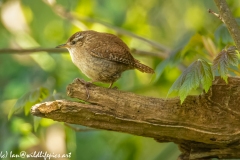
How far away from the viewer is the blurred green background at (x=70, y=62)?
3983 mm

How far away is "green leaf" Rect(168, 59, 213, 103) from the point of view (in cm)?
260

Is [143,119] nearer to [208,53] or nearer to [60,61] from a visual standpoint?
[208,53]

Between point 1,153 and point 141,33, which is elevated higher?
point 141,33

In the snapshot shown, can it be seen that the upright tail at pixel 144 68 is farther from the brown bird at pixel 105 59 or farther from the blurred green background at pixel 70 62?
the blurred green background at pixel 70 62

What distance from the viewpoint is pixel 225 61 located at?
2650mm

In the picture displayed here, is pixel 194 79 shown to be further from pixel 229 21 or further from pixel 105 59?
pixel 105 59

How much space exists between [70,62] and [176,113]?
7.17 feet

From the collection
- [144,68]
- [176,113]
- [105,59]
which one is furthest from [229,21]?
[105,59]

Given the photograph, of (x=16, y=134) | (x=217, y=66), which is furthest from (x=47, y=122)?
(x=217, y=66)

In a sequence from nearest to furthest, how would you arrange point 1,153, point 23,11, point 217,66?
1. point 217,66
2. point 1,153
3. point 23,11

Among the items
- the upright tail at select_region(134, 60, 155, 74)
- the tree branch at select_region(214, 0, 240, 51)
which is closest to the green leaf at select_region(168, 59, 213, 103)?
the tree branch at select_region(214, 0, 240, 51)

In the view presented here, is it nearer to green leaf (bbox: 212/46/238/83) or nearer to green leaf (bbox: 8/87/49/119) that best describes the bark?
green leaf (bbox: 212/46/238/83)

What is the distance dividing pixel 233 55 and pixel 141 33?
2401mm

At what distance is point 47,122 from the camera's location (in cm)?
382
